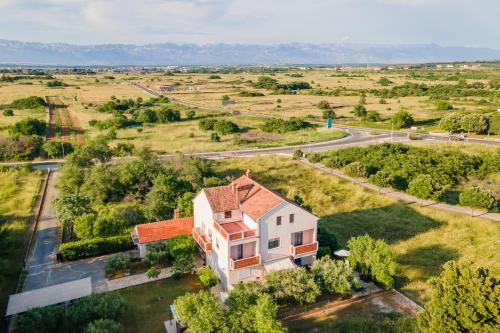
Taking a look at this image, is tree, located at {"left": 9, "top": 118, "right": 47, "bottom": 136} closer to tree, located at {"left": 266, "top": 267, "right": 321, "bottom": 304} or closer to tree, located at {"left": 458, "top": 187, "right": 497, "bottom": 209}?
tree, located at {"left": 266, "top": 267, "right": 321, "bottom": 304}

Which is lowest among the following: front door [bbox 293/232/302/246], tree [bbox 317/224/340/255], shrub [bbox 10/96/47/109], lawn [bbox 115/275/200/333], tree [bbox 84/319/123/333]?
lawn [bbox 115/275/200/333]

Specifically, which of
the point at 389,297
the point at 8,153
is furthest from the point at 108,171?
the point at 389,297

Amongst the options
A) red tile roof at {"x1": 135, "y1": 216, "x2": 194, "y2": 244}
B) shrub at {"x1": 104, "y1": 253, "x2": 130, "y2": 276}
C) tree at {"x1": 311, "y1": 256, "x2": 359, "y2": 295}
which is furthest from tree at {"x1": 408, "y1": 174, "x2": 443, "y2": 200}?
shrub at {"x1": 104, "y1": 253, "x2": 130, "y2": 276}

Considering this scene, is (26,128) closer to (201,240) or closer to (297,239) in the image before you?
(201,240)

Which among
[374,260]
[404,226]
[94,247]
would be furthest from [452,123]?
[94,247]

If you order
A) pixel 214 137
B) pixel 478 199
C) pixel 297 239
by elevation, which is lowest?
pixel 214 137

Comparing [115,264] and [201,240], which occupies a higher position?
[201,240]

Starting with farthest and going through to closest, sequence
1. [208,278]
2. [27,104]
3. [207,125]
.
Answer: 1. [27,104]
2. [207,125]
3. [208,278]

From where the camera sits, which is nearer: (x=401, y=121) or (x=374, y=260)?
(x=374, y=260)
